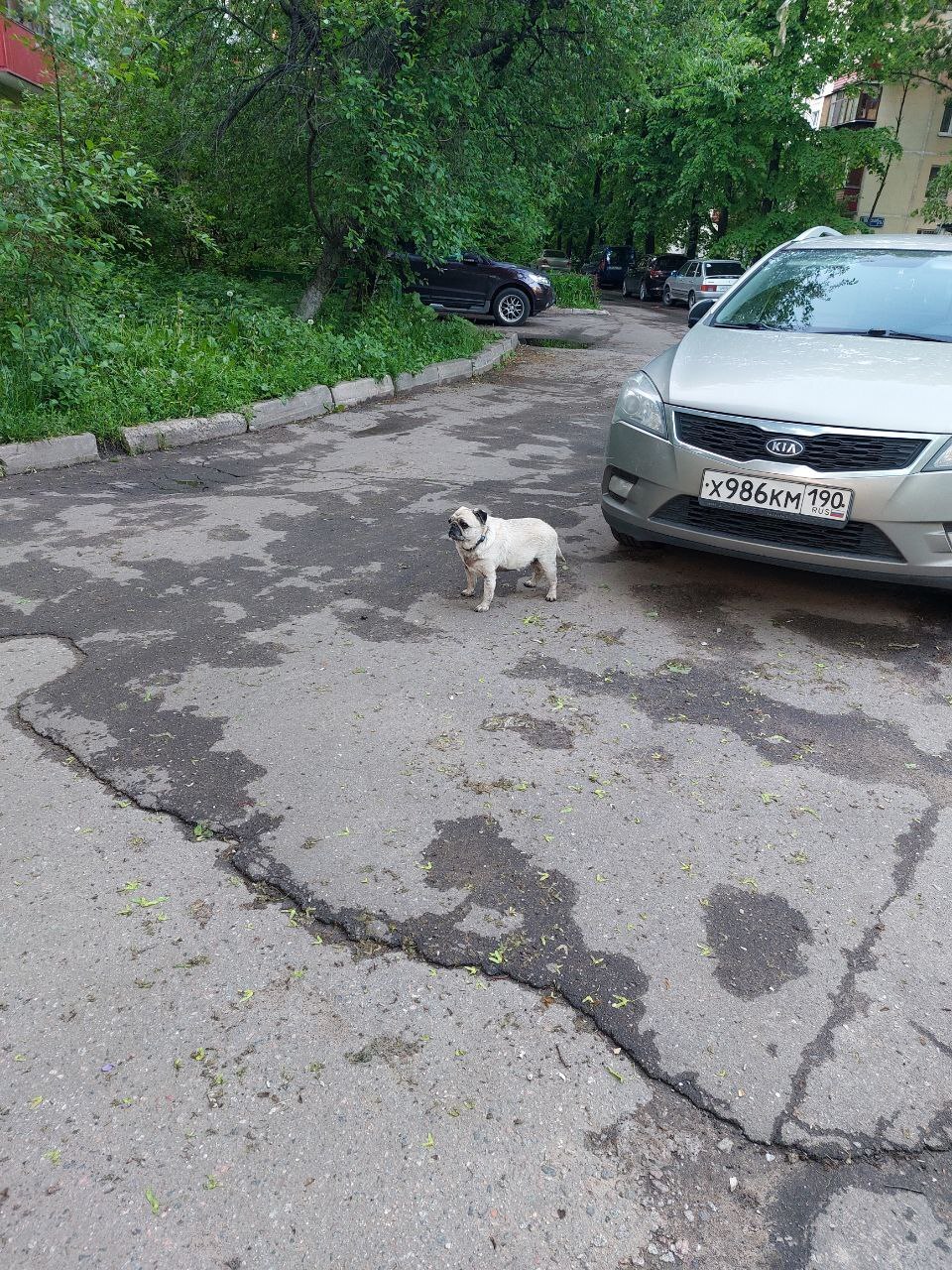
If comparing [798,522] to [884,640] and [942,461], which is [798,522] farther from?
[884,640]

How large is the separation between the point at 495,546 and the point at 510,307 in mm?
14842

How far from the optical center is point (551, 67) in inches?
459

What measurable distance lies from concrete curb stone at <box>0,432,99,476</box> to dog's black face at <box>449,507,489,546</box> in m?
3.96

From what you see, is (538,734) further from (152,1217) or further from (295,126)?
(295,126)

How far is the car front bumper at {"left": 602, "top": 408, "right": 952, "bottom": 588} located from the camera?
3.75 metres

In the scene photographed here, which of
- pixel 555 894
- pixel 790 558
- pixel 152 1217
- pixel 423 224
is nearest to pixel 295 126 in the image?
pixel 423 224

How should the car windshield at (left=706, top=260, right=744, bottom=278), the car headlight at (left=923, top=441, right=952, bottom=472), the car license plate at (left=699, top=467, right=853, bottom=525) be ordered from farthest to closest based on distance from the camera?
the car windshield at (left=706, top=260, right=744, bottom=278)
the car license plate at (left=699, top=467, right=853, bottom=525)
the car headlight at (left=923, top=441, right=952, bottom=472)

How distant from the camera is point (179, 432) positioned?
291 inches

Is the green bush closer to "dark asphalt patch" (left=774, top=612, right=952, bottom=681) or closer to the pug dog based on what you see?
the pug dog

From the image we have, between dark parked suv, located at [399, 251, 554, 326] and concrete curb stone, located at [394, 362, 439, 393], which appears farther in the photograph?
dark parked suv, located at [399, 251, 554, 326]

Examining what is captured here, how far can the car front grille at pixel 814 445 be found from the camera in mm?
3779

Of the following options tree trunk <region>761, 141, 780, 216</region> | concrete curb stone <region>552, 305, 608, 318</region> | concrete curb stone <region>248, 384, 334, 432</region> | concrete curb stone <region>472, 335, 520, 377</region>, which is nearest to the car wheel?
concrete curb stone <region>472, 335, 520, 377</region>

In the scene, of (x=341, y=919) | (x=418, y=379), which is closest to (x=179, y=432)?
(x=418, y=379)

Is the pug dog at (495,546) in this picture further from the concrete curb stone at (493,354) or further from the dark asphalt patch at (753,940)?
the concrete curb stone at (493,354)
